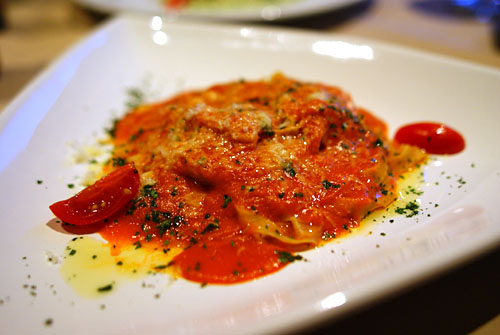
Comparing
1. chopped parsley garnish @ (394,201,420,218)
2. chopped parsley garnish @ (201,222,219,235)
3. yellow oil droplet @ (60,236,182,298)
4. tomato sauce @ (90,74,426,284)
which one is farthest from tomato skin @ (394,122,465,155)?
yellow oil droplet @ (60,236,182,298)

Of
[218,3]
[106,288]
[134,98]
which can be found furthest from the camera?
[218,3]

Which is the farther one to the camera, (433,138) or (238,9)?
(238,9)

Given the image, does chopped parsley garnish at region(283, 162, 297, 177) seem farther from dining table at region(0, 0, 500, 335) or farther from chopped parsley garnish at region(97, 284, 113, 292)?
chopped parsley garnish at region(97, 284, 113, 292)

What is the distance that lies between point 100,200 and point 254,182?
1.00 meters

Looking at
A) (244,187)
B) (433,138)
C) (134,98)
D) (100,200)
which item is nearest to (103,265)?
(100,200)

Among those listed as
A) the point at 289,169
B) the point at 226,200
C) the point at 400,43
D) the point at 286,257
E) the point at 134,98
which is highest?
the point at 400,43

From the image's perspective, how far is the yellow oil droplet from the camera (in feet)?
7.27

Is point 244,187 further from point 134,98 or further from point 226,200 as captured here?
point 134,98

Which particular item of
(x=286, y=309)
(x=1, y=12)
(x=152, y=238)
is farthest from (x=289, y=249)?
(x=1, y=12)

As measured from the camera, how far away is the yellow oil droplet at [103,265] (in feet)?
7.27

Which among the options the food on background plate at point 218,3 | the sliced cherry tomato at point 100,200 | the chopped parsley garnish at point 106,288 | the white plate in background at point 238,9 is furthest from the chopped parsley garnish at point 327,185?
the food on background plate at point 218,3

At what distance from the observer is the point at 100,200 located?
106 inches

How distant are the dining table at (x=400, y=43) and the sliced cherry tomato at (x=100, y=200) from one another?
4.92 feet

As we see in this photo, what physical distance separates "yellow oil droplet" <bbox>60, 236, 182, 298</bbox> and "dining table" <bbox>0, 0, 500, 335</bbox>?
A: 101 centimetres
